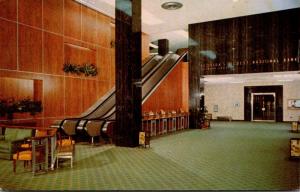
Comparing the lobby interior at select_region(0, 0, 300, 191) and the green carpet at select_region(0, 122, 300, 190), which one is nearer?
the green carpet at select_region(0, 122, 300, 190)

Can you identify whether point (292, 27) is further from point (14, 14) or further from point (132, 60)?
point (14, 14)

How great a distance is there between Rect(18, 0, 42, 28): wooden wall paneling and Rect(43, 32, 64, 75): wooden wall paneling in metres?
0.61

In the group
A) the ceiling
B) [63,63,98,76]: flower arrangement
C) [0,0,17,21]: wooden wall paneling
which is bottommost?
[63,63,98,76]: flower arrangement

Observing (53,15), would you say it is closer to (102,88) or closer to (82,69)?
(82,69)

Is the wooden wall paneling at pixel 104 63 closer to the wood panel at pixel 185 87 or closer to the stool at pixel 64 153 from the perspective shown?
the wood panel at pixel 185 87

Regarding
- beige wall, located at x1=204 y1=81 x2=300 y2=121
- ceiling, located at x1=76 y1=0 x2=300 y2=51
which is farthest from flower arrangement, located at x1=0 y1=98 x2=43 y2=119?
beige wall, located at x1=204 y1=81 x2=300 y2=121

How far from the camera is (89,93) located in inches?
511

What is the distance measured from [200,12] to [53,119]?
844 cm

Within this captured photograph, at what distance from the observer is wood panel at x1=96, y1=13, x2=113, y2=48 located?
13602 millimetres

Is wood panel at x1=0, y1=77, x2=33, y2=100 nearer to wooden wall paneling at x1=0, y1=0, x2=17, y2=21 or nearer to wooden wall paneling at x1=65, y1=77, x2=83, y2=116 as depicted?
wooden wall paneling at x1=65, y1=77, x2=83, y2=116

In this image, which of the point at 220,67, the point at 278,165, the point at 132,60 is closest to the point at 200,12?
the point at 220,67

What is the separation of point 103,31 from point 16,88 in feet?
18.0

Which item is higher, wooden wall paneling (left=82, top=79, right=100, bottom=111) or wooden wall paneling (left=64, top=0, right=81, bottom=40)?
wooden wall paneling (left=64, top=0, right=81, bottom=40)

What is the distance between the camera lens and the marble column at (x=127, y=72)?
8859 mm
